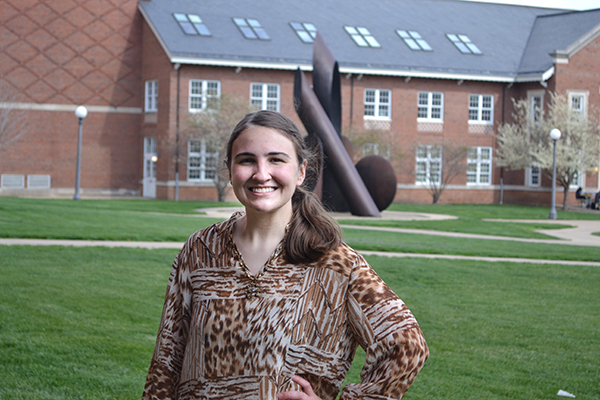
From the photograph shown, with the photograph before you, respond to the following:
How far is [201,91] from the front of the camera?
32906mm

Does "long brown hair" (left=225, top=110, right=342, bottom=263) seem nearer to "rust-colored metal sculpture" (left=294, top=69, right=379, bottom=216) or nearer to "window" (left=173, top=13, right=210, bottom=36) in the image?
"rust-colored metal sculpture" (left=294, top=69, right=379, bottom=216)

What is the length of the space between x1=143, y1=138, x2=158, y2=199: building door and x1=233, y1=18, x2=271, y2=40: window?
6.53 meters

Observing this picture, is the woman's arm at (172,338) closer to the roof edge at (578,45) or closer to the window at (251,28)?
the window at (251,28)

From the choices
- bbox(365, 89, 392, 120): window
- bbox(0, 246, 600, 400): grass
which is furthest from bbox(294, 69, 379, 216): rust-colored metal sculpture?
bbox(365, 89, 392, 120): window

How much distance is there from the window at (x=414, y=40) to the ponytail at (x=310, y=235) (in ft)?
115

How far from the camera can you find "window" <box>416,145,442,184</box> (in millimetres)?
35750

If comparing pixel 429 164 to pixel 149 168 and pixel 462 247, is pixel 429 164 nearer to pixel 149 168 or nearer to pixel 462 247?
pixel 149 168

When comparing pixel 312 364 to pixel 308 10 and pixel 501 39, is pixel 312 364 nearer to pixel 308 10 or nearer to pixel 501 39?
pixel 308 10

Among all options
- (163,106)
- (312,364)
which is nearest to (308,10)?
(163,106)

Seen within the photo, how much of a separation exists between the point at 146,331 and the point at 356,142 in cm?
2738

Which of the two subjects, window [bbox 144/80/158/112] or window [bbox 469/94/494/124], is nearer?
window [bbox 144/80/158/112]

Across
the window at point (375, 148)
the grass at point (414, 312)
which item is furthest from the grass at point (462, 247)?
the window at point (375, 148)

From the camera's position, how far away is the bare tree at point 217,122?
31125 millimetres

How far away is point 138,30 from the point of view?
3475cm
